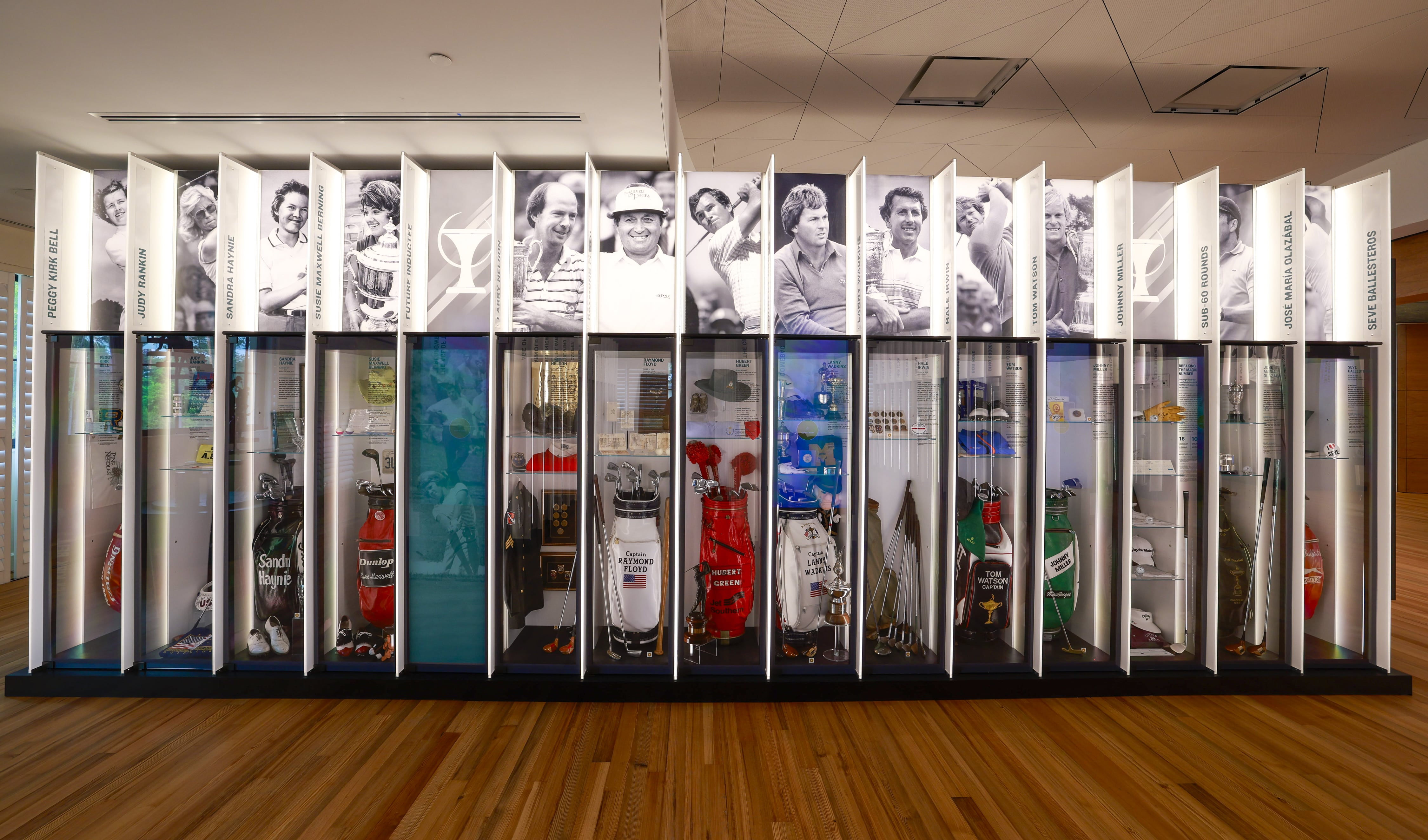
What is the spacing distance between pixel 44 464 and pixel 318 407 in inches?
56.7

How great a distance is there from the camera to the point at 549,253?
9.92ft

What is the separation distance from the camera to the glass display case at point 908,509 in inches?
118

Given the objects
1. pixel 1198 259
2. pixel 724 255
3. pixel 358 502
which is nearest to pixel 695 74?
pixel 724 255

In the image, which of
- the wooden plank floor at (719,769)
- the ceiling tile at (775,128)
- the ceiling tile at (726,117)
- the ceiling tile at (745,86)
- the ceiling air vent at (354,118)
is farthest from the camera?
the ceiling tile at (775,128)

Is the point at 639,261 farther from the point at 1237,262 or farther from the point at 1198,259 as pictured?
the point at 1237,262

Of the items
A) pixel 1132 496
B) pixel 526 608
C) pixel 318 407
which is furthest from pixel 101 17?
pixel 1132 496

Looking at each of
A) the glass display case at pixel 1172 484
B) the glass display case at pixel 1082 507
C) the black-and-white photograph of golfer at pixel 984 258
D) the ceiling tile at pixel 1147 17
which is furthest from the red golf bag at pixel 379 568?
the ceiling tile at pixel 1147 17

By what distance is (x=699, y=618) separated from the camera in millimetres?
3061

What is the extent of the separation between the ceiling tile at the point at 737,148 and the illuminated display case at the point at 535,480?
91.6 inches

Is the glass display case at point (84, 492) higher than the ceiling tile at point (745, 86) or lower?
lower

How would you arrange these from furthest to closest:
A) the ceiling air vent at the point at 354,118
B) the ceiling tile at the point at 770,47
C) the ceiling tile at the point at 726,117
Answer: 1. the ceiling tile at the point at 726,117
2. the ceiling tile at the point at 770,47
3. the ceiling air vent at the point at 354,118

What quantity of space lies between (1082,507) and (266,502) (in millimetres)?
4212

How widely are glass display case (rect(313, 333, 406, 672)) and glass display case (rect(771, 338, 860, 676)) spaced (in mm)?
1913

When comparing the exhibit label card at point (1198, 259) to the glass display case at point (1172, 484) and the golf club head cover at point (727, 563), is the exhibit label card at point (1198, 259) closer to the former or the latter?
the glass display case at point (1172, 484)
